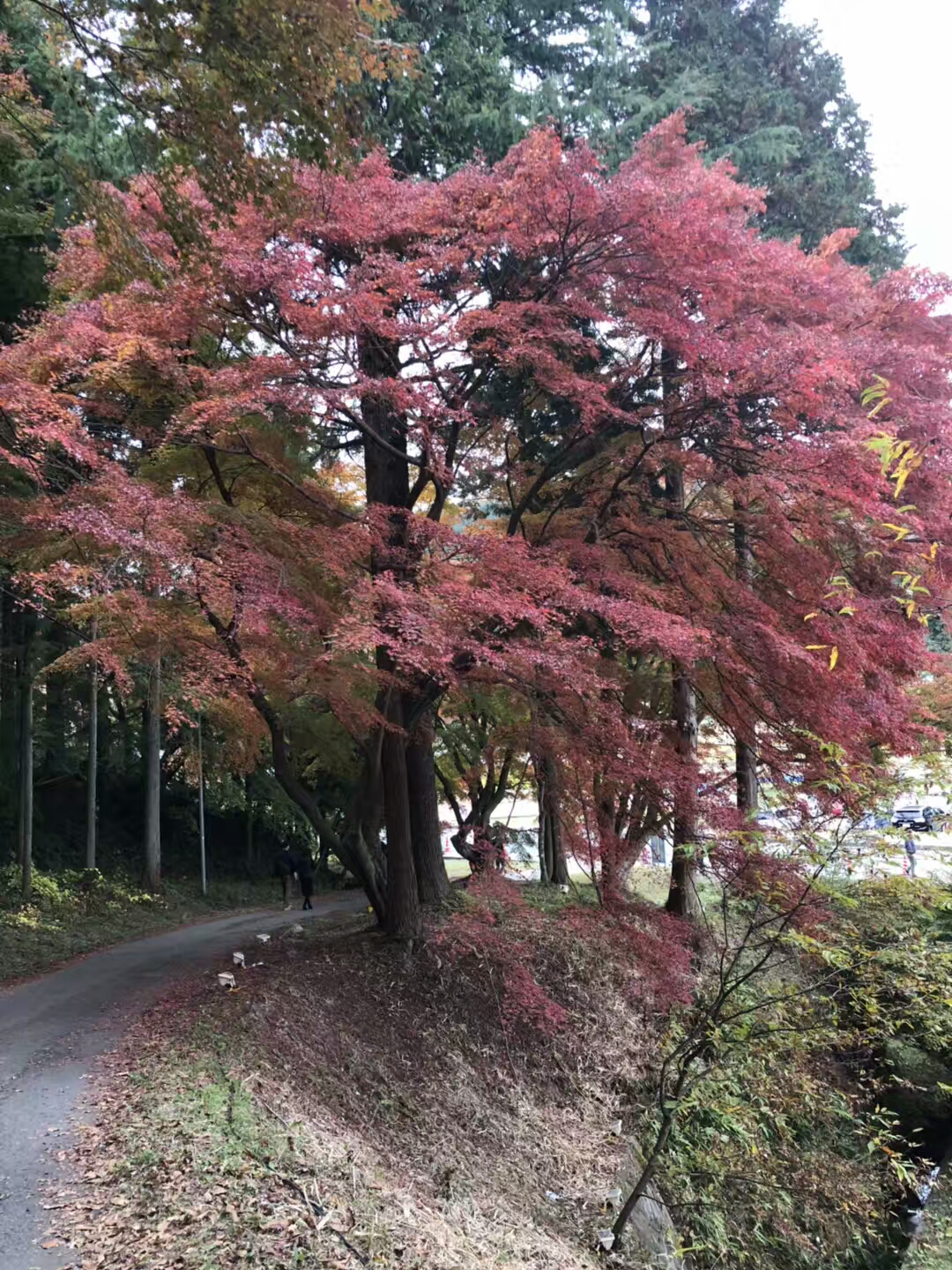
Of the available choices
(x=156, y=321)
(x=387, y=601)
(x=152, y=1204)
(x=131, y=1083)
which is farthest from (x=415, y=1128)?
(x=156, y=321)

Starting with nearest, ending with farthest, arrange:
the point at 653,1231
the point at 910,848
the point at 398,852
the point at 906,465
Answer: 1. the point at 906,465
2. the point at 910,848
3. the point at 653,1231
4. the point at 398,852

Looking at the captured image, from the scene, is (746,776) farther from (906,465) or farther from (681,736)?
(906,465)

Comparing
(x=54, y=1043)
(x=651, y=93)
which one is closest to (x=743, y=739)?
(x=54, y=1043)

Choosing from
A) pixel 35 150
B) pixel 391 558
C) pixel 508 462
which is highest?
pixel 35 150

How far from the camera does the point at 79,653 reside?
8766mm

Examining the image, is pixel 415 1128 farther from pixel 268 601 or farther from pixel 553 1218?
pixel 268 601

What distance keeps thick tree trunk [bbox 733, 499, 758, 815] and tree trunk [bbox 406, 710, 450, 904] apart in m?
3.71

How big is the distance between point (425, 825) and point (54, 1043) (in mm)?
4930

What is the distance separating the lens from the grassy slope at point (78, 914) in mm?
10203

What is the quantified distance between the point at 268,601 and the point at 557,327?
3.78 metres

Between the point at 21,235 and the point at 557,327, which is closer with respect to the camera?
the point at 557,327

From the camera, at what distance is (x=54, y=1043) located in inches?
243

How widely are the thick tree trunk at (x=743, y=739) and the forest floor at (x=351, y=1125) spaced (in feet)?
9.63

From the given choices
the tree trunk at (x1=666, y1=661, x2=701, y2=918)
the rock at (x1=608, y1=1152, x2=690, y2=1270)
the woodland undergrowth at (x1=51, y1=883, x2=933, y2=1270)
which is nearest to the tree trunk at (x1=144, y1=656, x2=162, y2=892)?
the woodland undergrowth at (x1=51, y1=883, x2=933, y2=1270)
